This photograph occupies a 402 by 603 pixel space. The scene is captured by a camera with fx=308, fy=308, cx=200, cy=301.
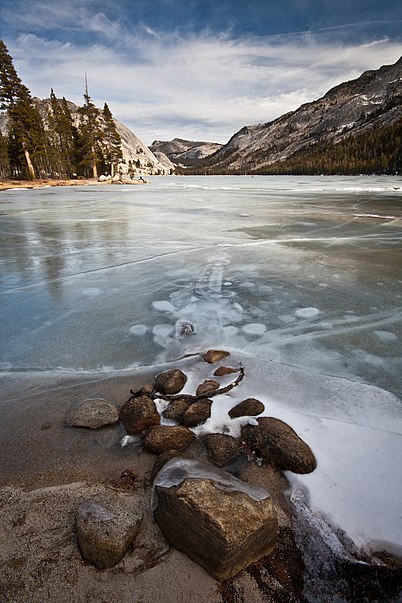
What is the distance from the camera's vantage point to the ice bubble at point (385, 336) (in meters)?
3.53

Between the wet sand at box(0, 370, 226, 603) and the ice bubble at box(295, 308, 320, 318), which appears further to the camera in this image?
the ice bubble at box(295, 308, 320, 318)

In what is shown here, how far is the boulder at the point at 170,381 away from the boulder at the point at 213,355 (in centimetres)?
38

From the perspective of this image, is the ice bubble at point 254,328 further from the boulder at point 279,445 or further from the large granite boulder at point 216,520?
the large granite boulder at point 216,520

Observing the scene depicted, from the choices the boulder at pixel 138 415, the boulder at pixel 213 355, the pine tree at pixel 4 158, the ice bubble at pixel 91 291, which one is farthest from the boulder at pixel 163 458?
the pine tree at pixel 4 158

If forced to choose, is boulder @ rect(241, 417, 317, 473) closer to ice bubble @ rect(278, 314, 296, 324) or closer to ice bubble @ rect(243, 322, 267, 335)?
ice bubble @ rect(243, 322, 267, 335)

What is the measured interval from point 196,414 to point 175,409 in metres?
0.20

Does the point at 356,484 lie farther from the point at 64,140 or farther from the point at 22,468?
the point at 64,140

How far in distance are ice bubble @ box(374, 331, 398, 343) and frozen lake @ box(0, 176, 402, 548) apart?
2 centimetres

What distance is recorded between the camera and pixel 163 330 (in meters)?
3.84

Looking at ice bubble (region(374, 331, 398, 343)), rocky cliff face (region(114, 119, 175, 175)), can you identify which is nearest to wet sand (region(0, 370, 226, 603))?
ice bubble (region(374, 331, 398, 343))

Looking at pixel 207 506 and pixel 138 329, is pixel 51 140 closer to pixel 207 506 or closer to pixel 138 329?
pixel 138 329

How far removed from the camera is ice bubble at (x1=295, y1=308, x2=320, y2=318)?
4136 mm

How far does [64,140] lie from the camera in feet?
174

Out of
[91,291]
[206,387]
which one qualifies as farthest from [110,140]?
[206,387]
